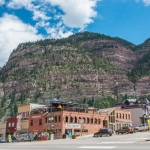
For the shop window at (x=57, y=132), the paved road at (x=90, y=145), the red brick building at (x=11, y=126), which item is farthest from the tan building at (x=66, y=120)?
the paved road at (x=90, y=145)

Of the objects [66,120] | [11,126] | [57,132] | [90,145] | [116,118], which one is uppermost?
[116,118]

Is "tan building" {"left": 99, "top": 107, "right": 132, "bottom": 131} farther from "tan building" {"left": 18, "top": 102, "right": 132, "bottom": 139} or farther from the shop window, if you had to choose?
the shop window

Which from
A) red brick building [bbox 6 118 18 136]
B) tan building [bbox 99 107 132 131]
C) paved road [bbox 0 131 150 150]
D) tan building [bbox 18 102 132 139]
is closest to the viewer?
paved road [bbox 0 131 150 150]

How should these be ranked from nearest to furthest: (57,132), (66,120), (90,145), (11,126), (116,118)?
(90,145)
(57,132)
(66,120)
(11,126)
(116,118)

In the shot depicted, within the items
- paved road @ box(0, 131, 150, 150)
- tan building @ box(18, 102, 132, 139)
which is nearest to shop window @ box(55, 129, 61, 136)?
tan building @ box(18, 102, 132, 139)

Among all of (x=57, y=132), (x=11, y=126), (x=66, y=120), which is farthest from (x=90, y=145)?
(x=11, y=126)

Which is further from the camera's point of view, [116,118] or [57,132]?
[116,118]

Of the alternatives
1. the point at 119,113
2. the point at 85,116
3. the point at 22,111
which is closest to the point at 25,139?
the point at 85,116

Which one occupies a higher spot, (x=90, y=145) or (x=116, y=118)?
(x=116, y=118)

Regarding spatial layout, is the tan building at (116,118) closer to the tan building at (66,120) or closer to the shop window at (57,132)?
the tan building at (66,120)

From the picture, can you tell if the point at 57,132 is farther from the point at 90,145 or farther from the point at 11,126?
the point at 90,145

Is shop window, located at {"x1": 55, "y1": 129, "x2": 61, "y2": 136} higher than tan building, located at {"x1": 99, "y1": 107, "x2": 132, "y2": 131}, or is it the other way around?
tan building, located at {"x1": 99, "y1": 107, "x2": 132, "y2": 131}

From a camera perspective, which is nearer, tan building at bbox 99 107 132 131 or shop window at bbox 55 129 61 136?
shop window at bbox 55 129 61 136

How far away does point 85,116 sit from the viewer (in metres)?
82.8
